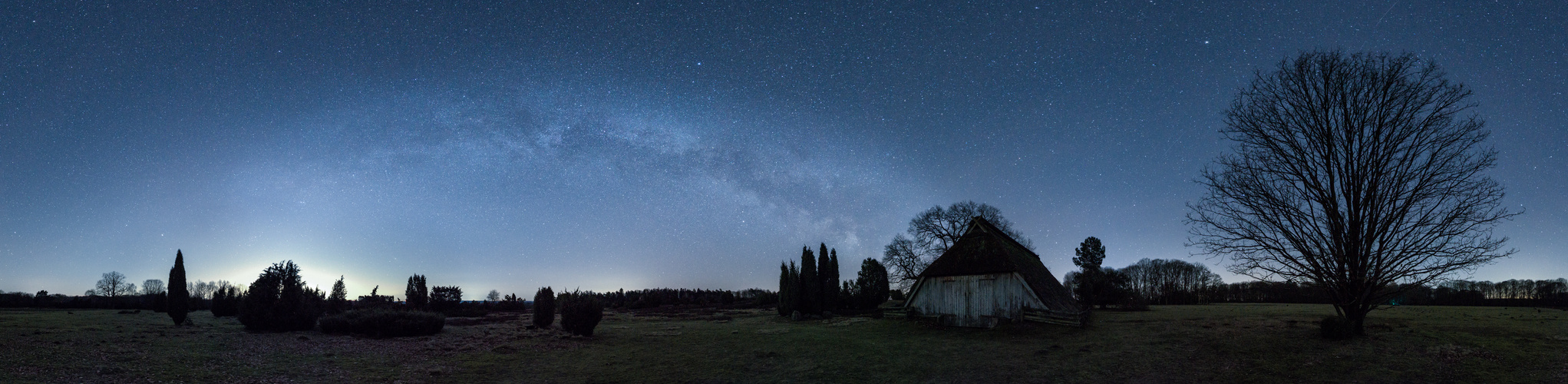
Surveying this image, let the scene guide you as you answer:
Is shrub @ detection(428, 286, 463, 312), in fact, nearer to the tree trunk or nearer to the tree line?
the tree line

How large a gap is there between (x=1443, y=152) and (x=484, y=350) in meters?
25.1

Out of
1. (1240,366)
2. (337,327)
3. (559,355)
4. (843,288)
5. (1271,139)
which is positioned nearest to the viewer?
(1240,366)

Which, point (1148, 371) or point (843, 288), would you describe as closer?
point (1148, 371)

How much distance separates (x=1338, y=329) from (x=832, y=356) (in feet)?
40.4

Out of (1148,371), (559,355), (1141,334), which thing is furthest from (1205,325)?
(559,355)

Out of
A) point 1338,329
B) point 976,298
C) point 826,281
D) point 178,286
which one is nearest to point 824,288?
point 826,281

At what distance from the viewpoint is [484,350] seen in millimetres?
16734

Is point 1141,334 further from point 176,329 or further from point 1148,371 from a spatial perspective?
point 176,329

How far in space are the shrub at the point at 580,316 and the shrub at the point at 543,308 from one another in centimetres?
326

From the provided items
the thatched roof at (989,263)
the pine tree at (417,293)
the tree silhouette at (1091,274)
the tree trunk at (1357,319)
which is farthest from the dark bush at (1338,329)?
the pine tree at (417,293)

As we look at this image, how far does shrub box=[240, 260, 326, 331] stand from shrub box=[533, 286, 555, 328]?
730 cm

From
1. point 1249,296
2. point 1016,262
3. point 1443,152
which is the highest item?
point 1443,152

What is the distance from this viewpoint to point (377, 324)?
19.5 meters

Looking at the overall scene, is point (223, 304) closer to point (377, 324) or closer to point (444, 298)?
point (444, 298)
